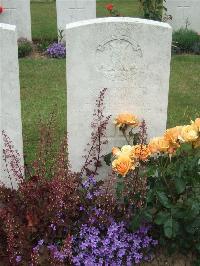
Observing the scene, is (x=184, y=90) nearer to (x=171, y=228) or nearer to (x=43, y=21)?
(x=171, y=228)

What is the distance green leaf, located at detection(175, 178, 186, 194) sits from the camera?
347 cm

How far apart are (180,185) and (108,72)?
111 centimetres

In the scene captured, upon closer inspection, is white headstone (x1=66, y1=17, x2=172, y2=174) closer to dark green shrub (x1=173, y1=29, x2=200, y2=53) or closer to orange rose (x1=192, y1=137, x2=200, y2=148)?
orange rose (x1=192, y1=137, x2=200, y2=148)

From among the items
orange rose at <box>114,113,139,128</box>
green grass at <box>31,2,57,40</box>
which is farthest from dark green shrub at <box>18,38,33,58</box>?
orange rose at <box>114,113,139,128</box>

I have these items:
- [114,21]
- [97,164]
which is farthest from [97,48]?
[97,164]

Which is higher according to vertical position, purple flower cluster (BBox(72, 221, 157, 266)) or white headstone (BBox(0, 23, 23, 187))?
white headstone (BBox(0, 23, 23, 187))

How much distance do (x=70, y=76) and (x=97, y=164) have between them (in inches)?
29.8

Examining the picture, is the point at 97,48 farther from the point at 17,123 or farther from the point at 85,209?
the point at 85,209

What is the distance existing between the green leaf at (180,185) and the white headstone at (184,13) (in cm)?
783

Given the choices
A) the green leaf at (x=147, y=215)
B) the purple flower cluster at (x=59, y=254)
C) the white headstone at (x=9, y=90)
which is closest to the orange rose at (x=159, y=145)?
the green leaf at (x=147, y=215)

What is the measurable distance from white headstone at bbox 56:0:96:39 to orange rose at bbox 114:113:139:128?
639cm

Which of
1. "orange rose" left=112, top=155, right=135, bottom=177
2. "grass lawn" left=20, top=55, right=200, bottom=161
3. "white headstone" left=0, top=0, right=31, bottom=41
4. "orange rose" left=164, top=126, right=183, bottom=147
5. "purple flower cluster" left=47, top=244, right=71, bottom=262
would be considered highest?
"white headstone" left=0, top=0, right=31, bottom=41

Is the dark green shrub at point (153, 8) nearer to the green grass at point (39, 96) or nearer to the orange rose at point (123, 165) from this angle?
the green grass at point (39, 96)

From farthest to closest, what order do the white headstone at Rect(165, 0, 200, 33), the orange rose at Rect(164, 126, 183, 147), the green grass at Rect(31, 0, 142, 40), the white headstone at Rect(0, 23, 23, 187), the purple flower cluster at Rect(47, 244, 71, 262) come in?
the green grass at Rect(31, 0, 142, 40), the white headstone at Rect(165, 0, 200, 33), the white headstone at Rect(0, 23, 23, 187), the orange rose at Rect(164, 126, 183, 147), the purple flower cluster at Rect(47, 244, 71, 262)
